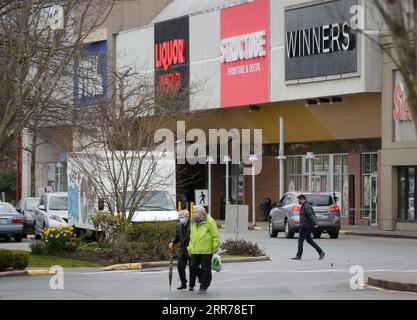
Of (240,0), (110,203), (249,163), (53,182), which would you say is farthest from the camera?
(53,182)

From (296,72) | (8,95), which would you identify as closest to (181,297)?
(8,95)

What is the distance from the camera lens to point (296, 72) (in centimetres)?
4853

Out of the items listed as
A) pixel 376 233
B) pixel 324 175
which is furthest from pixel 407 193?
pixel 324 175

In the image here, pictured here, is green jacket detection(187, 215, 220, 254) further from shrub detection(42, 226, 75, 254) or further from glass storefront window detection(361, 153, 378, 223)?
glass storefront window detection(361, 153, 378, 223)

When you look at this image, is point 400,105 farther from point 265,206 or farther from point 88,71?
point 88,71

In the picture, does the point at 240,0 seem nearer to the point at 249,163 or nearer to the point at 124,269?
the point at 249,163

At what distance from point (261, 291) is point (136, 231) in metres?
10.0

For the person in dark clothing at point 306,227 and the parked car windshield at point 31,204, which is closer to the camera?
the person in dark clothing at point 306,227

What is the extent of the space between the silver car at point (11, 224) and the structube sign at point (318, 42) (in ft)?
49.8

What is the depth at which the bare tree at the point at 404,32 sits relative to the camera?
15.3 meters

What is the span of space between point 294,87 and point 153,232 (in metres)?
21.9

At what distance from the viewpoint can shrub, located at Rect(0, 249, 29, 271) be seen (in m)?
24.3

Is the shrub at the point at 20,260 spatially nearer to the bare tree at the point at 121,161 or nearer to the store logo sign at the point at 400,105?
the bare tree at the point at 121,161

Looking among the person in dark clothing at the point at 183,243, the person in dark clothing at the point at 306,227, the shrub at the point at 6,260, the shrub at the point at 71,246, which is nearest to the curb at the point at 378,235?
the person in dark clothing at the point at 306,227
